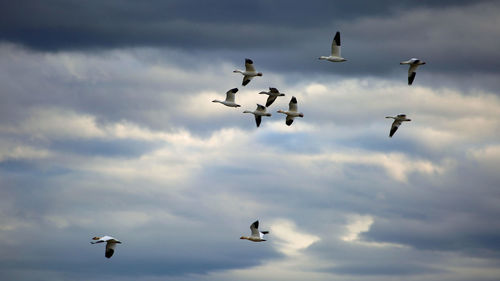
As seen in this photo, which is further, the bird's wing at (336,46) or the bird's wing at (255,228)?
the bird's wing at (336,46)

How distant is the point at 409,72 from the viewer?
13312 cm

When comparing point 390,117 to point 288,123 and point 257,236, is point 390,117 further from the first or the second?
point 257,236

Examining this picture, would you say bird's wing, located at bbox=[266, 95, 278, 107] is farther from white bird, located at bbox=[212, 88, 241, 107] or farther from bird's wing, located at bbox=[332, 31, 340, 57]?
bird's wing, located at bbox=[332, 31, 340, 57]

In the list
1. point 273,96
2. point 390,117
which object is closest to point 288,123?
point 273,96

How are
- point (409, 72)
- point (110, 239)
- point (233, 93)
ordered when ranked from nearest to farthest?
point (110, 239) → point (409, 72) → point (233, 93)

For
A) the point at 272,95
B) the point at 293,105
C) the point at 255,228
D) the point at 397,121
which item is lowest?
the point at 255,228

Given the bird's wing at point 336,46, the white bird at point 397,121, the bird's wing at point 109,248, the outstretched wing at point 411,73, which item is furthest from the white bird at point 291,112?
the bird's wing at point 109,248

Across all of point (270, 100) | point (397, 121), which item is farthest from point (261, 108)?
point (397, 121)

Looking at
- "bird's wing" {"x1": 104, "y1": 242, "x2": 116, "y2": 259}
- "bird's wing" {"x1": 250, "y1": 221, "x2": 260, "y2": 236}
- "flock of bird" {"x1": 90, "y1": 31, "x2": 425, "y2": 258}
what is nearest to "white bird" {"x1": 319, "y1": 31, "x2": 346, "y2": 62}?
"flock of bird" {"x1": 90, "y1": 31, "x2": 425, "y2": 258}

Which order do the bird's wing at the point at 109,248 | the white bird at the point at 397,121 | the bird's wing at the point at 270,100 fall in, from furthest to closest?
the white bird at the point at 397,121, the bird's wing at the point at 270,100, the bird's wing at the point at 109,248

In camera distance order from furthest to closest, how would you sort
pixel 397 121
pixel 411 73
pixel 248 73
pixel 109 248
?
1. pixel 397 121
2. pixel 248 73
3. pixel 411 73
4. pixel 109 248

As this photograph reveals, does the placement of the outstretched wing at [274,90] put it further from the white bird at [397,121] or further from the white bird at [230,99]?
the white bird at [397,121]

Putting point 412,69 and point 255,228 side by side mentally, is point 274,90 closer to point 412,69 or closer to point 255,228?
point 412,69

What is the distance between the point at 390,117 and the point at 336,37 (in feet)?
48.8
